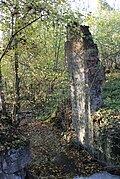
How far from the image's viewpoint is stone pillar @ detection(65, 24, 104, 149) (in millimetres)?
8055

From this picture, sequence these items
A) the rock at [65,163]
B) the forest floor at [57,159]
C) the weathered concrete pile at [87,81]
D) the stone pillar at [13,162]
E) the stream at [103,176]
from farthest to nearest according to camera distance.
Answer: the weathered concrete pile at [87,81], the rock at [65,163], the forest floor at [57,159], the stream at [103,176], the stone pillar at [13,162]

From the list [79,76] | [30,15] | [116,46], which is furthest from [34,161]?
[116,46]

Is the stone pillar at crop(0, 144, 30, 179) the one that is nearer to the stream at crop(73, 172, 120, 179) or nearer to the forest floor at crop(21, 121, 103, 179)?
the forest floor at crop(21, 121, 103, 179)

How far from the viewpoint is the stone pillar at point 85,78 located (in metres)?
8.05

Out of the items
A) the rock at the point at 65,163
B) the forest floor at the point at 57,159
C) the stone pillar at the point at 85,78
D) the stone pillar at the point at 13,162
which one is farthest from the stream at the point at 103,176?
the stone pillar at the point at 13,162

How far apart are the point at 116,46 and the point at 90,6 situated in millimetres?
5308

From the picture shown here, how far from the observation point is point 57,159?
8.19 m

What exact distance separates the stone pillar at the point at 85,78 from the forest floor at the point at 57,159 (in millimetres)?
626

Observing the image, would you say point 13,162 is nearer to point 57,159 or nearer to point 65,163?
point 65,163

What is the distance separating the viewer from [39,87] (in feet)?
39.9

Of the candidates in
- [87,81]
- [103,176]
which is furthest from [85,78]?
[103,176]

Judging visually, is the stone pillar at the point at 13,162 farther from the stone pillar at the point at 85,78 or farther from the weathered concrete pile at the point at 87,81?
the stone pillar at the point at 85,78

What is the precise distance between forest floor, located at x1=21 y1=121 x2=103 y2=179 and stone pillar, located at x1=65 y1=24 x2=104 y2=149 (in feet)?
2.05

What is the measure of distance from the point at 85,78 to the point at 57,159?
128 inches
